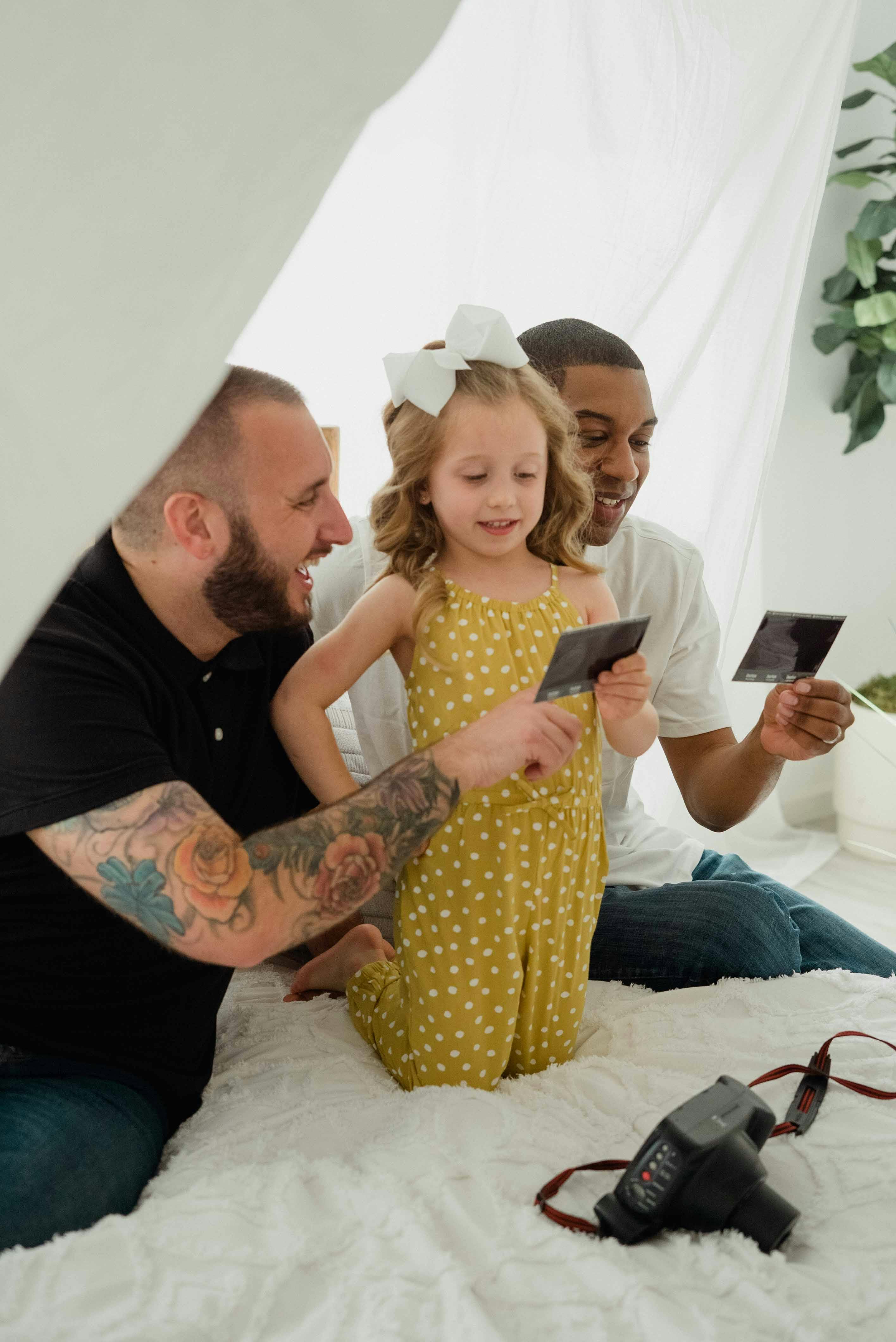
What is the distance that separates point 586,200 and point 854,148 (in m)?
1.63

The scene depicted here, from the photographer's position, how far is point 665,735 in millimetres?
1764

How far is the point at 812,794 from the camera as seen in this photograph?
3.36 m

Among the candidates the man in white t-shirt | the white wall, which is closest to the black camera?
the man in white t-shirt

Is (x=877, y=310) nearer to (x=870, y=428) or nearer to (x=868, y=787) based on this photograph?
(x=870, y=428)

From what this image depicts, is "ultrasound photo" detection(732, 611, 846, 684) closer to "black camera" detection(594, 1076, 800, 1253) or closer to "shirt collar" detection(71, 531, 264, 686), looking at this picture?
"black camera" detection(594, 1076, 800, 1253)

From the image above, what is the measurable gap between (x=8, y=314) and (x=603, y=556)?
1.24m

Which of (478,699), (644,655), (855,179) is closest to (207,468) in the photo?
(478,699)

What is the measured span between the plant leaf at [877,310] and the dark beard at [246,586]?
2305 mm

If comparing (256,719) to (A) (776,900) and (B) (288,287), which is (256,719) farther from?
(A) (776,900)

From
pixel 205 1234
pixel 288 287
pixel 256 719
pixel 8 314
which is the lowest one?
pixel 205 1234

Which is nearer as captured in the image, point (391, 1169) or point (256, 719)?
point (391, 1169)

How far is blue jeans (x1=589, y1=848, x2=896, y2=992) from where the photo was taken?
149cm

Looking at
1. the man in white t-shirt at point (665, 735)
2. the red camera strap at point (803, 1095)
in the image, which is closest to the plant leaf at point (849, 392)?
the man in white t-shirt at point (665, 735)

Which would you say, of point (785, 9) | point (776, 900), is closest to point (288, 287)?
point (785, 9)
